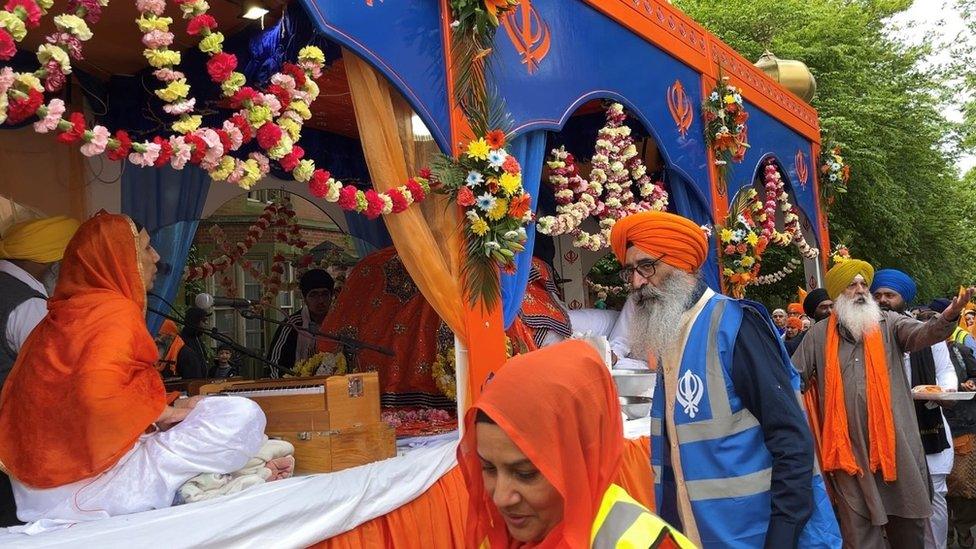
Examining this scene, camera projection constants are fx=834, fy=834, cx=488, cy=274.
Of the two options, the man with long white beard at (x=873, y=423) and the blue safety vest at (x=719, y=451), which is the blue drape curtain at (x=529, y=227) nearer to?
the man with long white beard at (x=873, y=423)

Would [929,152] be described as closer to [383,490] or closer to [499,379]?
[383,490]

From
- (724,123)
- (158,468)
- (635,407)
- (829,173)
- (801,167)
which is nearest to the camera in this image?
(158,468)

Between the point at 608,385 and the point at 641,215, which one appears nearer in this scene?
the point at 608,385

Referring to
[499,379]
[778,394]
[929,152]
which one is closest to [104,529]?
[499,379]

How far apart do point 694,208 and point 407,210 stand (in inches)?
165

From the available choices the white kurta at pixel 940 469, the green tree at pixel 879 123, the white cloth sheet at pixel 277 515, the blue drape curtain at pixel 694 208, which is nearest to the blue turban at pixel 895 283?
the white kurta at pixel 940 469

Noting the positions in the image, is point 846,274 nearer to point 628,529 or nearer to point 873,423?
point 873,423

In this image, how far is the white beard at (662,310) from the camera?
2.90 m

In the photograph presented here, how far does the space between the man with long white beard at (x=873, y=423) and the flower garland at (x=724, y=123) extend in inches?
118

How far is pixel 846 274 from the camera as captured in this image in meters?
5.17

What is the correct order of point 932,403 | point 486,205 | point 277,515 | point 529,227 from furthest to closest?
point 932,403 → point 529,227 → point 486,205 → point 277,515

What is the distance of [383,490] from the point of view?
389 centimetres

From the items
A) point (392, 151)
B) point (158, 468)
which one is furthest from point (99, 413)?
point (392, 151)

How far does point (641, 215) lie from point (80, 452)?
2251mm
